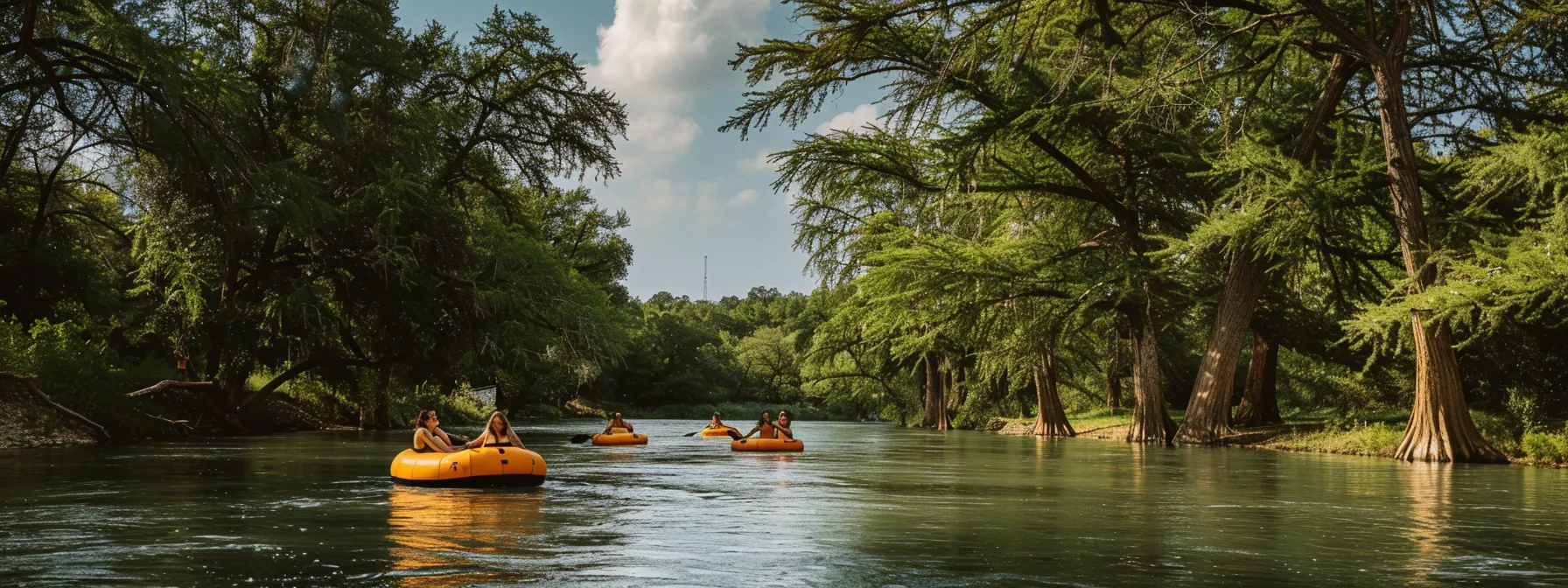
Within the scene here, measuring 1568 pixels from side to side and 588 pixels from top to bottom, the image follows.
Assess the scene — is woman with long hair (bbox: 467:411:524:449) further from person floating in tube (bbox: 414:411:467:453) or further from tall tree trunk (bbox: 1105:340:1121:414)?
tall tree trunk (bbox: 1105:340:1121:414)

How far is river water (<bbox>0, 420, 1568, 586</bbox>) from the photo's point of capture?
8789 mm

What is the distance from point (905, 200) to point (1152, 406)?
8.19m

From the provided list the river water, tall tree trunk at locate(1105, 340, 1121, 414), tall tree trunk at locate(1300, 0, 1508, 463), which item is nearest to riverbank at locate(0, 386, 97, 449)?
the river water

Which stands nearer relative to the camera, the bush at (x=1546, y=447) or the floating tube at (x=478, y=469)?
the floating tube at (x=478, y=469)

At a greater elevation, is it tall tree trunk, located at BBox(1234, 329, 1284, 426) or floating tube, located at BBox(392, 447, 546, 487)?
tall tree trunk, located at BBox(1234, 329, 1284, 426)

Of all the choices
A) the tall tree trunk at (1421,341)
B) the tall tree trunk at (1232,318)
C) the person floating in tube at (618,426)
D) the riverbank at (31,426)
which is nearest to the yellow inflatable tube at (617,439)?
the person floating in tube at (618,426)

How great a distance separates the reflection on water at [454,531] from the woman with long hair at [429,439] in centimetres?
64

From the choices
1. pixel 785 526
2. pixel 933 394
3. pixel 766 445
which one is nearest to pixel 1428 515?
pixel 785 526

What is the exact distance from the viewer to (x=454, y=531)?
1134 cm

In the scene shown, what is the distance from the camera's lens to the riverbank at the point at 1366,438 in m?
22.7

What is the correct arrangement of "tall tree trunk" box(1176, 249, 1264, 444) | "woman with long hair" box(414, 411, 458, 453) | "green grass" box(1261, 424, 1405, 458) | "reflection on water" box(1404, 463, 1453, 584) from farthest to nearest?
"tall tree trunk" box(1176, 249, 1264, 444), "green grass" box(1261, 424, 1405, 458), "woman with long hair" box(414, 411, 458, 453), "reflection on water" box(1404, 463, 1453, 584)

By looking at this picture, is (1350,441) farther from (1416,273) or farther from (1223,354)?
(1416,273)

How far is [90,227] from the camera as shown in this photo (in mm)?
32938

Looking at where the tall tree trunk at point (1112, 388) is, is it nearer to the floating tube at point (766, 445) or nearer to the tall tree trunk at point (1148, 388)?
the tall tree trunk at point (1148, 388)
